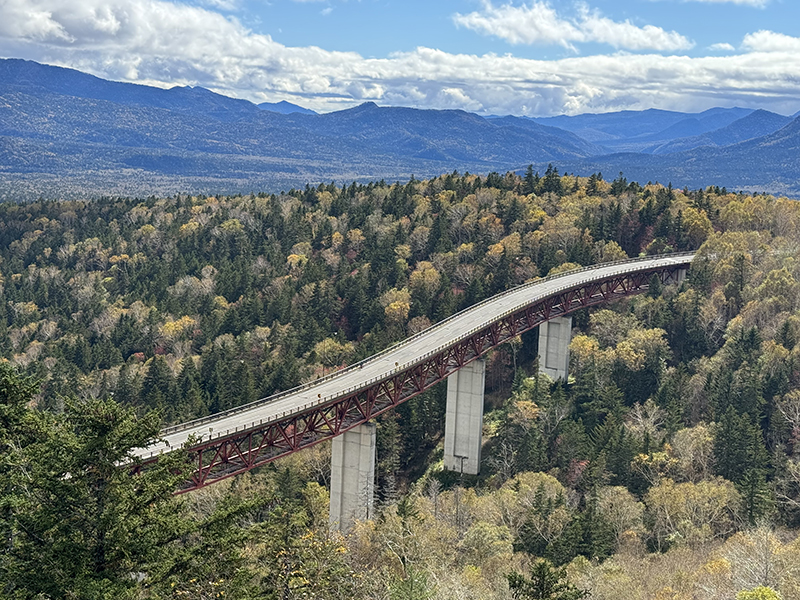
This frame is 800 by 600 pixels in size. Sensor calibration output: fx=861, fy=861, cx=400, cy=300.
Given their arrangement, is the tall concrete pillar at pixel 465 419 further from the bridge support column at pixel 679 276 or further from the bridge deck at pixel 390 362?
the bridge support column at pixel 679 276

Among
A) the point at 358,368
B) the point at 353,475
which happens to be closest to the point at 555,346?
the point at 358,368

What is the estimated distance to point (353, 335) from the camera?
418ft

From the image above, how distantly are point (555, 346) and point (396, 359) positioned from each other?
30.2 meters

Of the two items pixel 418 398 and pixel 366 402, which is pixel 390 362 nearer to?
pixel 366 402

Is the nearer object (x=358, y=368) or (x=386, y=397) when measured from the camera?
(x=386, y=397)

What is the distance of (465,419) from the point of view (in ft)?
309

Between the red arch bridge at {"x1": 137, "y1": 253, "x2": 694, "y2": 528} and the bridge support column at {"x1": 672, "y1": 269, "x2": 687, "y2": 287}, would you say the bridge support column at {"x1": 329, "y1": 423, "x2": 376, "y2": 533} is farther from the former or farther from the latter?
the bridge support column at {"x1": 672, "y1": 269, "x2": 687, "y2": 287}

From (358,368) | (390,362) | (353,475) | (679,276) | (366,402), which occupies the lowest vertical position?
(353,475)

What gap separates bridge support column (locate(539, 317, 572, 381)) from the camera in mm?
108000

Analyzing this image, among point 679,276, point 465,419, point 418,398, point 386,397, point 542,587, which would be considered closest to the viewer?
point 542,587

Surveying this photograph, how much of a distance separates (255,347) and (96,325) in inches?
1481

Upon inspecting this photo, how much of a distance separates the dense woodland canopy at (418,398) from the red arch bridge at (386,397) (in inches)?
116

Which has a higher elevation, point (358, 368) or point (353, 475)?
point (358, 368)

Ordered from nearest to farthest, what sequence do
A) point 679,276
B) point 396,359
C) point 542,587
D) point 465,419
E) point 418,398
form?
point 542,587, point 396,359, point 465,419, point 418,398, point 679,276
